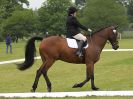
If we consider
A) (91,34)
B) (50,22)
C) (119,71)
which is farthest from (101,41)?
(50,22)

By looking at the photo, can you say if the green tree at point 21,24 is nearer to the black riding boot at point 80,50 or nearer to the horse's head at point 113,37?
the horse's head at point 113,37

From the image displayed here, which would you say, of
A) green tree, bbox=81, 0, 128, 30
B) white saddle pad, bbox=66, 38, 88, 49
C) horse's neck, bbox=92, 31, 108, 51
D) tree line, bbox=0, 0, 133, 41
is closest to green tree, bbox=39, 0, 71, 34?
tree line, bbox=0, 0, 133, 41

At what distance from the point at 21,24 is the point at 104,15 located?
24.8m

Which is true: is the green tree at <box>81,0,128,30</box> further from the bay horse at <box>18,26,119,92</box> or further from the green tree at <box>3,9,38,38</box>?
the bay horse at <box>18,26,119,92</box>

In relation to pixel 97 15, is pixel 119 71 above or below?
above

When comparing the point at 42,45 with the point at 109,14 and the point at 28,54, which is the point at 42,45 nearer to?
the point at 28,54

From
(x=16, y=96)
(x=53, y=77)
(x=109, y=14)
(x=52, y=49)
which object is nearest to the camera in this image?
(x=16, y=96)

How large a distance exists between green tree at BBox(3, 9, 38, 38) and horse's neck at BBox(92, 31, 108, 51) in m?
76.8

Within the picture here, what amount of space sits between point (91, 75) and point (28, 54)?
2431 millimetres

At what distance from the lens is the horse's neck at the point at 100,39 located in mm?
15398

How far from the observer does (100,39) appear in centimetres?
1550

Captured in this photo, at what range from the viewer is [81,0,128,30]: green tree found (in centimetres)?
10837

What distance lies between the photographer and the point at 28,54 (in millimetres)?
15312

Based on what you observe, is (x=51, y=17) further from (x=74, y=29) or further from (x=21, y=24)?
(x=74, y=29)
